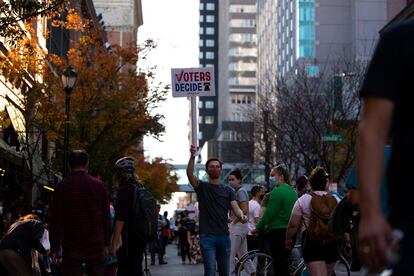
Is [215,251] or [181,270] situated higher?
[215,251]

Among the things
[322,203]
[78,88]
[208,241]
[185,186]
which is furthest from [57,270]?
[185,186]

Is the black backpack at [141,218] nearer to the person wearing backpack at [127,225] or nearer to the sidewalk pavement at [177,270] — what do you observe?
the person wearing backpack at [127,225]

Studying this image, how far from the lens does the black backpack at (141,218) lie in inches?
370

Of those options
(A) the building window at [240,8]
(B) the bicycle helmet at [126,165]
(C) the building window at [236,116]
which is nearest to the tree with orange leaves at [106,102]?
(B) the bicycle helmet at [126,165]

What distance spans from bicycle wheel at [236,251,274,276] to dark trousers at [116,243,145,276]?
4.13m

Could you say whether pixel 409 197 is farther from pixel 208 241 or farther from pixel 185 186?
pixel 185 186

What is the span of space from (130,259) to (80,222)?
1312 millimetres

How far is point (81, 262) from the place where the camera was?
8.23 m

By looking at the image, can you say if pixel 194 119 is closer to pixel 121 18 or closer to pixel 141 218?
pixel 141 218

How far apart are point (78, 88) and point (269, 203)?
2155cm

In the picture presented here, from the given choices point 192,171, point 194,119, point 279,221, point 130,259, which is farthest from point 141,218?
point 279,221

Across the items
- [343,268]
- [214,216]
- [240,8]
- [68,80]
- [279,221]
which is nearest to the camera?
[214,216]

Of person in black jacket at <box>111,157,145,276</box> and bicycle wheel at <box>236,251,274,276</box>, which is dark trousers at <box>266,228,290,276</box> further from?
person in black jacket at <box>111,157,145,276</box>

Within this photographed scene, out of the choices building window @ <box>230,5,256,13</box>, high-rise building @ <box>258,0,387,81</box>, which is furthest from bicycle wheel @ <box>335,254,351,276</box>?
building window @ <box>230,5,256,13</box>
